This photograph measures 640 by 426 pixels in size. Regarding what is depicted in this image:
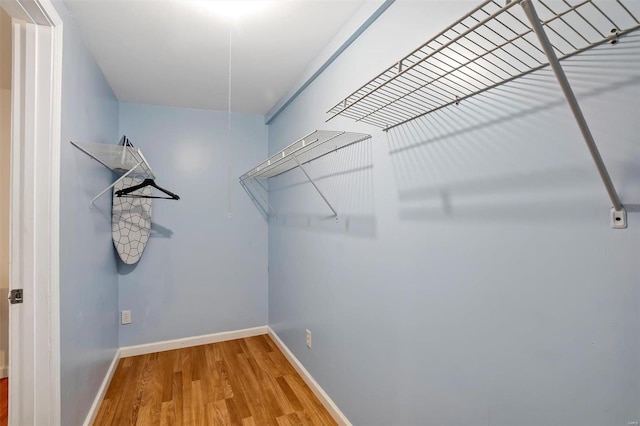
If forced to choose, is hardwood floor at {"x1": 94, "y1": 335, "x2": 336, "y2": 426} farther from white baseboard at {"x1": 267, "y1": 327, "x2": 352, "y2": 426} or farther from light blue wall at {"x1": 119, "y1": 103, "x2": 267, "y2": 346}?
light blue wall at {"x1": 119, "y1": 103, "x2": 267, "y2": 346}

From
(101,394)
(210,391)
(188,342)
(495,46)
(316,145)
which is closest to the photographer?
(495,46)

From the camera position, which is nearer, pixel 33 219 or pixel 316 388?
pixel 33 219

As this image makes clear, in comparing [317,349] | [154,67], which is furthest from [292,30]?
[317,349]

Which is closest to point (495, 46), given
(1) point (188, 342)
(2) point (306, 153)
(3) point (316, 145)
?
(3) point (316, 145)

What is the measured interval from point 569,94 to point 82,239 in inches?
87.1

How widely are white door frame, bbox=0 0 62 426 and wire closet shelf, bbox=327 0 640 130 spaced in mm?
1299

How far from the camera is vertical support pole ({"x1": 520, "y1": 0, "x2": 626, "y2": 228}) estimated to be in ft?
1.52

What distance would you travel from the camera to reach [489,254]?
0.94 m

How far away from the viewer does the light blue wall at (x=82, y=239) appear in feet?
4.77

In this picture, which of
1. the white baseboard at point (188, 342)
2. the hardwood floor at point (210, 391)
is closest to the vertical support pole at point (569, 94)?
the hardwood floor at point (210, 391)

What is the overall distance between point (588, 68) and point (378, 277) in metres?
1.07

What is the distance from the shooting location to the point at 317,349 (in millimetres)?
2109

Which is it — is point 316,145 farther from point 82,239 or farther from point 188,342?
A: point 188,342

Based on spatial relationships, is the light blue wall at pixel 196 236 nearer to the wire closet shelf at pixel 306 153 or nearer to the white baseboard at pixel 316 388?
the wire closet shelf at pixel 306 153
